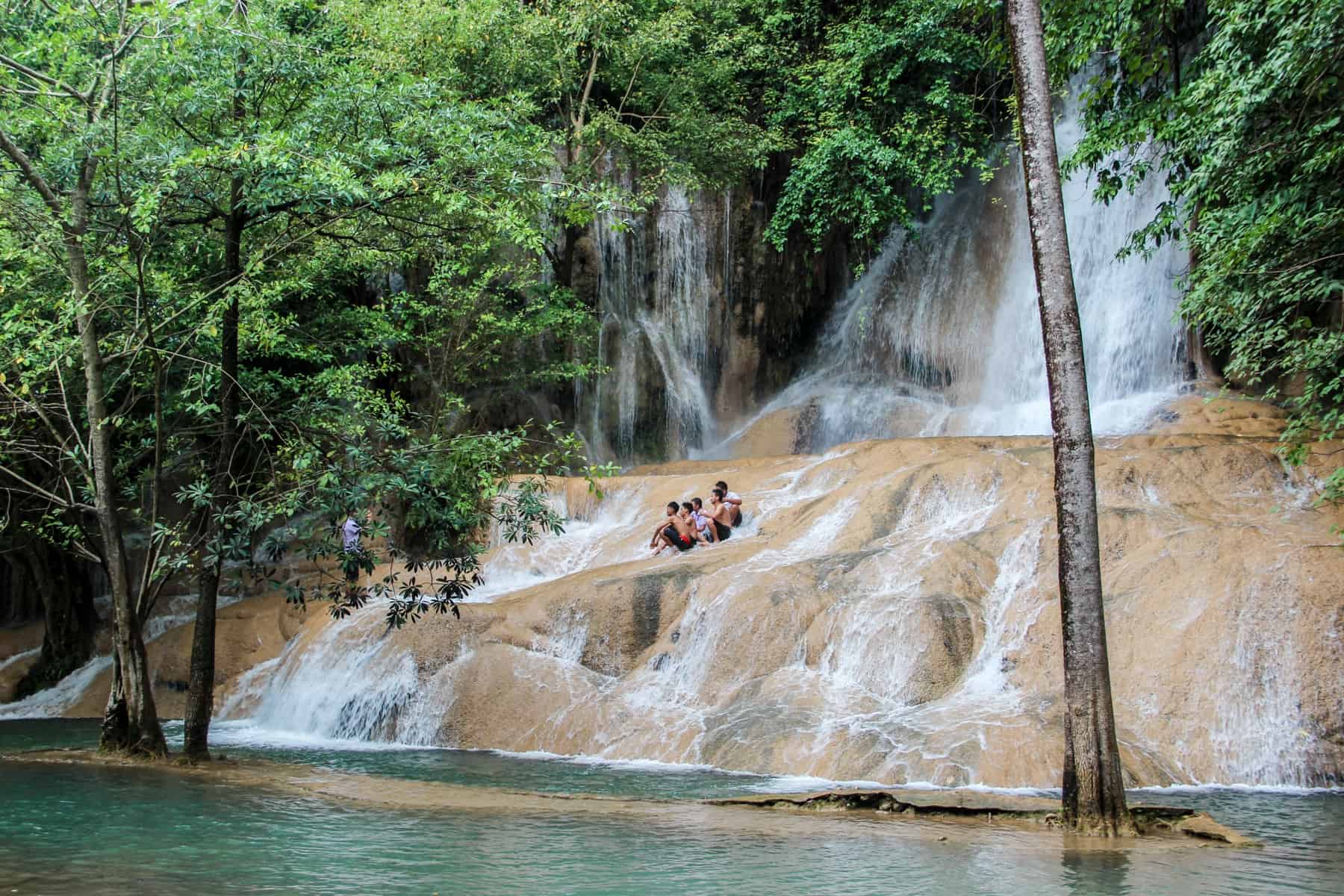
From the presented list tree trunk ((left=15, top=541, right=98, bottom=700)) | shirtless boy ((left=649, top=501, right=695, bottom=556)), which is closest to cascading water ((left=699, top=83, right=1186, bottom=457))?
shirtless boy ((left=649, top=501, right=695, bottom=556))

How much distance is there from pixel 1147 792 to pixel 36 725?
47.9 ft

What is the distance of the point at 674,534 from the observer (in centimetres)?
1598

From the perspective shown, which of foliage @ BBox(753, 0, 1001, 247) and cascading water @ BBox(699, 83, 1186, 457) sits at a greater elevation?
foliage @ BBox(753, 0, 1001, 247)

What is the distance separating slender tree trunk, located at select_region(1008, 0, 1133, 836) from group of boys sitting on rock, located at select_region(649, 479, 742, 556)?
884cm

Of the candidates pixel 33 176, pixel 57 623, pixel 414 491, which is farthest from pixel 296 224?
pixel 57 623

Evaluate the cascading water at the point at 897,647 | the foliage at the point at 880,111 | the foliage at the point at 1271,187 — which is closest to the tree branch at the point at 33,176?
the cascading water at the point at 897,647

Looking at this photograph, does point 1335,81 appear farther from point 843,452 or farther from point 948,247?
point 948,247

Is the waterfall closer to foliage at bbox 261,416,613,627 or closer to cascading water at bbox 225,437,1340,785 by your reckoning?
cascading water at bbox 225,437,1340,785

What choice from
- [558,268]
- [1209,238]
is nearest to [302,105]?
[1209,238]

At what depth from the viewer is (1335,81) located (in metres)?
10.9

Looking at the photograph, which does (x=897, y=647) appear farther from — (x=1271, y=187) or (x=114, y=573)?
(x=114, y=573)

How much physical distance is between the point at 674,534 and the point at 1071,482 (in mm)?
9313

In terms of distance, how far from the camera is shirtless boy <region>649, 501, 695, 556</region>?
15805mm

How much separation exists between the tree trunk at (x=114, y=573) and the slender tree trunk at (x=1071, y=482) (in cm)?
714
